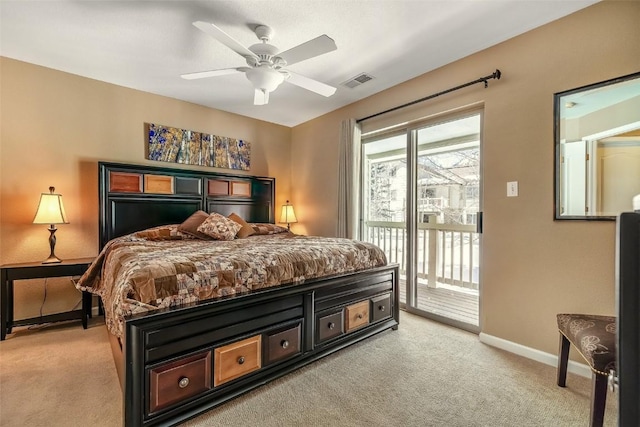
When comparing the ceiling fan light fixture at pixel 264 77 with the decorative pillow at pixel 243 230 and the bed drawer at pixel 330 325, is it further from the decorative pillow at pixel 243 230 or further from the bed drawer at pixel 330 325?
the bed drawer at pixel 330 325

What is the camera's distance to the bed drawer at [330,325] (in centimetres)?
225

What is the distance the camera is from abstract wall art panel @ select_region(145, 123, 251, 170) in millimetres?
3680

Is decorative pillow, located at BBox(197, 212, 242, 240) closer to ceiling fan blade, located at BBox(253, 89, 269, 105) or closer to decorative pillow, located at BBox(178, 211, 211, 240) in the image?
decorative pillow, located at BBox(178, 211, 211, 240)

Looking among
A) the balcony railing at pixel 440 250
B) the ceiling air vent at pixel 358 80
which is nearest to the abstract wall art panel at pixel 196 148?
the ceiling air vent at pixel 358 80

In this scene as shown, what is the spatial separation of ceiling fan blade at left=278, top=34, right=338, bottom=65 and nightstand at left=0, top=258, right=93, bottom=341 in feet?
9.21

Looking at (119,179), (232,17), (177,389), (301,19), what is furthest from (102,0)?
(177,389)

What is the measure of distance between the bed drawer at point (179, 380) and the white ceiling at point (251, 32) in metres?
2.43

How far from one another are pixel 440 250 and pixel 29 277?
4591 millimetres

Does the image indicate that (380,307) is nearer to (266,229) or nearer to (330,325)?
(330,325)

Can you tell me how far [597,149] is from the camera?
2061 millimetres

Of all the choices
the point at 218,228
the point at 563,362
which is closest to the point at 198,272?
the point at 218,228

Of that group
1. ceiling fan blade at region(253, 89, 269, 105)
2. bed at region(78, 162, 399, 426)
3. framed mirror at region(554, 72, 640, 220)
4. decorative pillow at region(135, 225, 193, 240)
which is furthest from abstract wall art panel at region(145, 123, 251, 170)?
framed mirror at region(554, 72, 640, 220)

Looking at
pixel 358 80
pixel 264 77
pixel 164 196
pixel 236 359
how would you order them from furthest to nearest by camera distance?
pixel 164 196 < pixel 358 80 < pixel 264 77 < pixel 236 359

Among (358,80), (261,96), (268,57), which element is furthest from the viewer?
(358,80)
